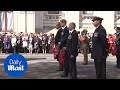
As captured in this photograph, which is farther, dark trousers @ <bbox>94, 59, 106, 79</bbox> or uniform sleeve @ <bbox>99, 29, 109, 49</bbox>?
dark trousers @ <bbox>94, 59, 106, 79</bbox>

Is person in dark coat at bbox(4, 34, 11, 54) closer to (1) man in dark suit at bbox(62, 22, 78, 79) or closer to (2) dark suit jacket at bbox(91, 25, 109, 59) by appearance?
(1) man in dark suit at bbox(62, 22, 78, 79)

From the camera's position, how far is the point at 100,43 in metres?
10.9

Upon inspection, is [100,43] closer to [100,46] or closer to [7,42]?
Answer: [100,46]

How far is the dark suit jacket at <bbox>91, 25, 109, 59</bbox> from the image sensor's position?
424 inches

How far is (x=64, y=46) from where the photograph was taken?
41.1ft

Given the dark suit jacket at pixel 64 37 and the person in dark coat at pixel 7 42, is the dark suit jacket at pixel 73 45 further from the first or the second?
the person in dark coat at pixel 7 42

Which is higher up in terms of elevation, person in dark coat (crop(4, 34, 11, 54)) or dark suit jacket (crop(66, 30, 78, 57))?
dark suit jacket (crop(66, 30, 78, 57))

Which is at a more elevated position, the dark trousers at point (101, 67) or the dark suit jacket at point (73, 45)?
the dark suit jacket at point (73, 45)

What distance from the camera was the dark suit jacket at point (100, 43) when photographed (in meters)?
10.8

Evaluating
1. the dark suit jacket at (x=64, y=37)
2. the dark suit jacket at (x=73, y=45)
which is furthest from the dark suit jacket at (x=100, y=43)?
the dark suit jacket at (x=64, y=37)

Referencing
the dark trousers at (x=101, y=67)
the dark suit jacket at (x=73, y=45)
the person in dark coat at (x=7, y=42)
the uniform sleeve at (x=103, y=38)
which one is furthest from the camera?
the person in dark coat at (x=7, y=42)

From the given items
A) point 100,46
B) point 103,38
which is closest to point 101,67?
point 100,46

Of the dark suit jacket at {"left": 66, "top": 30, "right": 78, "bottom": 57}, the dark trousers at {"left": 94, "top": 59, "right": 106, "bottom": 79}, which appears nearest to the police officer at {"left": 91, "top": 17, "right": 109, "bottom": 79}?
the dark trousers at {"left": 94, "top": 59, "right": 106, "bottom": 79}
